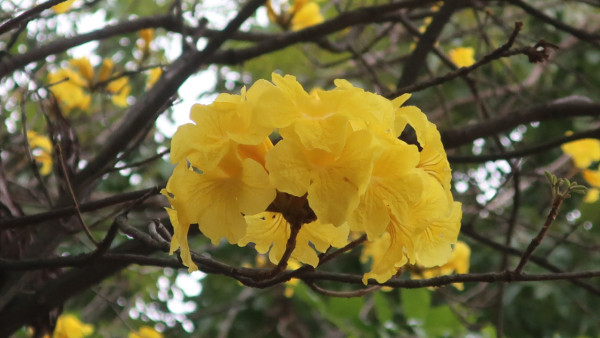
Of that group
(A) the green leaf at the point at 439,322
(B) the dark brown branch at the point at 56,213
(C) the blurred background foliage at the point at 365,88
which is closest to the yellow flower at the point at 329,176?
(B) the dark brown branch at the point at 56,213

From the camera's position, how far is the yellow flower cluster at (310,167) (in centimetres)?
75

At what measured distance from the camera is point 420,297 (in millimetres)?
1870

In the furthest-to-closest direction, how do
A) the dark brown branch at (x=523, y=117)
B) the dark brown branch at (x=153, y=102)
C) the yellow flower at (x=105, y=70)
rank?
1. the yellow flower at (x=105, y=70)
2. the dark brown branch at (x=523, y=117)
3. the dark brown branch at (x=153, y=102)

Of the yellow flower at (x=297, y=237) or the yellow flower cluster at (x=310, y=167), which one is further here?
the yellow flower at (x=297, y=237)

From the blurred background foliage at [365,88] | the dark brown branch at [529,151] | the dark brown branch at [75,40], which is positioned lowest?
the blurred background foliage at [365,88]

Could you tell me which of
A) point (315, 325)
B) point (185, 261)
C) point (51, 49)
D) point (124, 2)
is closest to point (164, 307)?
point (315, 325)

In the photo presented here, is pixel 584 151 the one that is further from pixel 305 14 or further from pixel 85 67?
pixel 85 67

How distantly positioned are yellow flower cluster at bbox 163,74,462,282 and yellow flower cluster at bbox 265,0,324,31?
7.05ft

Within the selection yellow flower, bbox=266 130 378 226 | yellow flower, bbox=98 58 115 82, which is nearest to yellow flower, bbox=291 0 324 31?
yellow flower, bbox=98 58 115 82

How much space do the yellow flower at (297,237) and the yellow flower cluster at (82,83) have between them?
2.13m

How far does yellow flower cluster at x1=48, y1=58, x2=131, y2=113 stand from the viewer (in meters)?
3.01

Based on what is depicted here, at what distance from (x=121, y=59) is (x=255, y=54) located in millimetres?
2002

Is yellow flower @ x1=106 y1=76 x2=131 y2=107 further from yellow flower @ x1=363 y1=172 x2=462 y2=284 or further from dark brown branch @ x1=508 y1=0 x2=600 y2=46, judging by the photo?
yellow flower @ x1=363 y1=172 x2=462 y2=284

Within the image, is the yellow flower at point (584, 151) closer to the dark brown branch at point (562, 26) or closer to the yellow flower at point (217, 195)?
the dark brown branch at point (562, 26)
